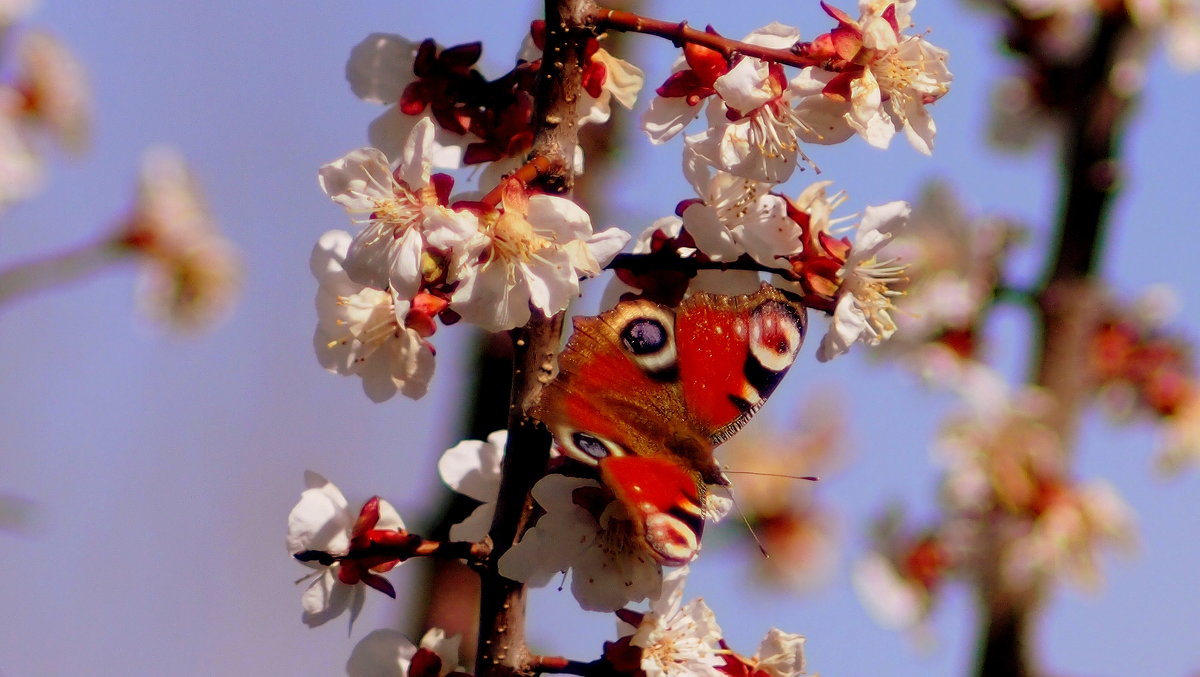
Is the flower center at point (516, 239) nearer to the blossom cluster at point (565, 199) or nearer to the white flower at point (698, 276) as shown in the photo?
the blossom cluster at point (565, 199)

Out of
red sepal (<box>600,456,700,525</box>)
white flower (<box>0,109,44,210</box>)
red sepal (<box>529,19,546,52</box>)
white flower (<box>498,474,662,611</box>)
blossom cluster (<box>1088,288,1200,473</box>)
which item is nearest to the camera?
red sepal (<box>600,456,700,525</box>)

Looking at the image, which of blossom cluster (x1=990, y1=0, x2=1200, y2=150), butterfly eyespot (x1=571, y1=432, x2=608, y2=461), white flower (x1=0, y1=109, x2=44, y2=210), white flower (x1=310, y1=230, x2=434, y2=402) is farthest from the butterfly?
blossom cluster (x1=990, y1=0, x2=1200, y2=150)

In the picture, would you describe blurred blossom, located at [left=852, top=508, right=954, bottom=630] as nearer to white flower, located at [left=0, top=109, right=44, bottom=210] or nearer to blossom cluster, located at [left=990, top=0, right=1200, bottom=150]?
blossom cluster, located at [left=990, top=0, right=1200, bottom=150]

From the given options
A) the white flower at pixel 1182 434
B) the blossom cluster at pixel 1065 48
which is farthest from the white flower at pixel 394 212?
the white flower at pixel 1182 434

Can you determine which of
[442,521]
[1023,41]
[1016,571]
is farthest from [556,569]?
[1023,41]

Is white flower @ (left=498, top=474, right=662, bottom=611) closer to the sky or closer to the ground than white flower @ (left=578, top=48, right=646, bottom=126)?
closer to the ground

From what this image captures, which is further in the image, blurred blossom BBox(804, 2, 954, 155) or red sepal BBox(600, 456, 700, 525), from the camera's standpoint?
blurred blossom BBox(804, 2, 954, 155)
